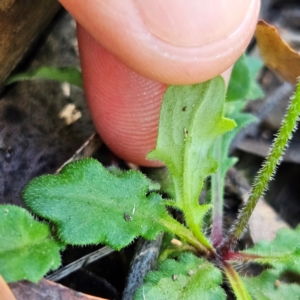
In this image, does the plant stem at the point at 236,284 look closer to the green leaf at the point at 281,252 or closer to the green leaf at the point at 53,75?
the green leaf at the point at 281,252

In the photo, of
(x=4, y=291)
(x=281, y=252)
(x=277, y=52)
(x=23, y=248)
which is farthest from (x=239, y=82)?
(x=4, y=291)

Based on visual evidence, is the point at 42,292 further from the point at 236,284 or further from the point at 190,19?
the point at 190,19

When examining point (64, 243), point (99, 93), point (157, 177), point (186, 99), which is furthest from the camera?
point (157, 177)

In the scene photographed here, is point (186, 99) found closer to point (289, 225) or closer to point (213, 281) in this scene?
point (213, 281)

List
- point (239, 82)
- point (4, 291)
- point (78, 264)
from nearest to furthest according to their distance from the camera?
1. point (4, 291)
2. point (78, 264)
3. point (239, 82)

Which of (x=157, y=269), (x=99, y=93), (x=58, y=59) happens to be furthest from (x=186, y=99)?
(x=58, y=59)

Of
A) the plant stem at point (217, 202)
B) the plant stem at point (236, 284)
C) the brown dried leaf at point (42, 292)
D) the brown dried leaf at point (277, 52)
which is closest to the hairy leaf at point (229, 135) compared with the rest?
the plant stem at point (217, 202)
